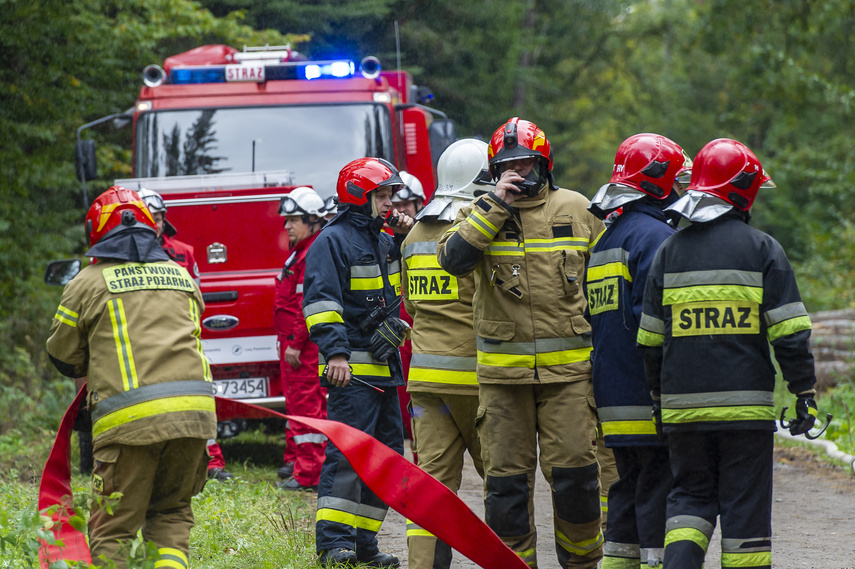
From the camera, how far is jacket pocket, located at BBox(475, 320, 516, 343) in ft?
14.3

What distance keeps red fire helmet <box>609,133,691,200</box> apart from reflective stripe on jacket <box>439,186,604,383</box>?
0.30 m

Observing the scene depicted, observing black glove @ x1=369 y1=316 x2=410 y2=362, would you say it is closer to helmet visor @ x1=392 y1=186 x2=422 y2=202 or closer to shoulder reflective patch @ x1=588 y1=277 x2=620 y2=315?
shoulder reflective patch @ x1=588 y1=277 x2=620 y2=315

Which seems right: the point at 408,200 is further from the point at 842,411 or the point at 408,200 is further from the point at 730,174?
the point at 842,411

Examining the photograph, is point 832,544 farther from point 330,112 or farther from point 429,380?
point 330,112

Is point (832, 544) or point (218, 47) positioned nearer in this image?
point (832, 544)

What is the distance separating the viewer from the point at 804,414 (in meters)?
3.69

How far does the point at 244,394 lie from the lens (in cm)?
761

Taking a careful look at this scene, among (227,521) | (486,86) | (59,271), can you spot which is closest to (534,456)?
(227,521)

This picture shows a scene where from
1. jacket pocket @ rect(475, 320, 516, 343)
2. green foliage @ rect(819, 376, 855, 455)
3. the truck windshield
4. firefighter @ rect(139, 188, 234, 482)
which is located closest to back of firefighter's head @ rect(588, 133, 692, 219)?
jacket pocket @ rect(475, 320, 516, 343)

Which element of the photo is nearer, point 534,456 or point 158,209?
point 534,456

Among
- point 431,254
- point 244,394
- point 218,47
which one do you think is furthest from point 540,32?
point 431,254

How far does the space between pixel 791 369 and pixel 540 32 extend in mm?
27562

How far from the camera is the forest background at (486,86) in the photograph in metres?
10.2

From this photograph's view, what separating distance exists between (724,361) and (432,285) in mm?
1604
